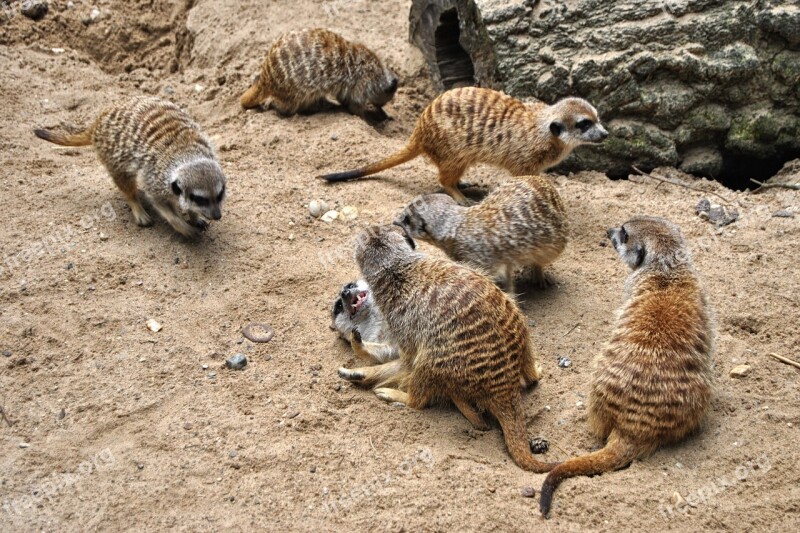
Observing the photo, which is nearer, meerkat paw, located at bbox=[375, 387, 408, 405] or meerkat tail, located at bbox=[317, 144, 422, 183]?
meerkat paw, located at bbox=[375, 387, 408, 405]

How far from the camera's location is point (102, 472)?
2.87 m

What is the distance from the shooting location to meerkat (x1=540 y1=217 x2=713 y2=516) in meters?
2.88

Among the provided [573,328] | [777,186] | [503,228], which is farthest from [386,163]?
[777,186]

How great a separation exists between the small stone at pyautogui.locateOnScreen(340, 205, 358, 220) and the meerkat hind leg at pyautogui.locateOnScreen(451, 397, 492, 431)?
175 centimetres

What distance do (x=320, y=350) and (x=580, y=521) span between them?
4.91ft

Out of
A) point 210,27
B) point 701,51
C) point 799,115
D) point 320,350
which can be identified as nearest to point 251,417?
point 320,350

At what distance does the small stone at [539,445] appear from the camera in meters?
3.14

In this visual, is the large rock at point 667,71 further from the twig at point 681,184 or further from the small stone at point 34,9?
the small stone at point 34,9

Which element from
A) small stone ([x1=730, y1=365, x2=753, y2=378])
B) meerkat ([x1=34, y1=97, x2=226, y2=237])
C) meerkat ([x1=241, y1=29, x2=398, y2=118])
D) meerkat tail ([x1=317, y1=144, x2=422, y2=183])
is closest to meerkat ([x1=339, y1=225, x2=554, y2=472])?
small stone ([x1=730, y1=365, x2=753, y2=378])

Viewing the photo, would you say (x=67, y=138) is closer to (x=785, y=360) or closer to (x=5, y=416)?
Result: (x=5, y=416)

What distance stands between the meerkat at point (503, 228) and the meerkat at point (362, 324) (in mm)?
590

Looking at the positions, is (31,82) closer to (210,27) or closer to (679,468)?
(210,27)

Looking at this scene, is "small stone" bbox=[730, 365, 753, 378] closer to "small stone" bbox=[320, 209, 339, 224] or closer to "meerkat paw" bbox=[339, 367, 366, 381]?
"meerkat paw" bbox=[339, 367, 366, 381]

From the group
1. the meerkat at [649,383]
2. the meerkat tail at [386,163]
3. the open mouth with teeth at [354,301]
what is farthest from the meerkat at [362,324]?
the meerkat tail at [386,163]
